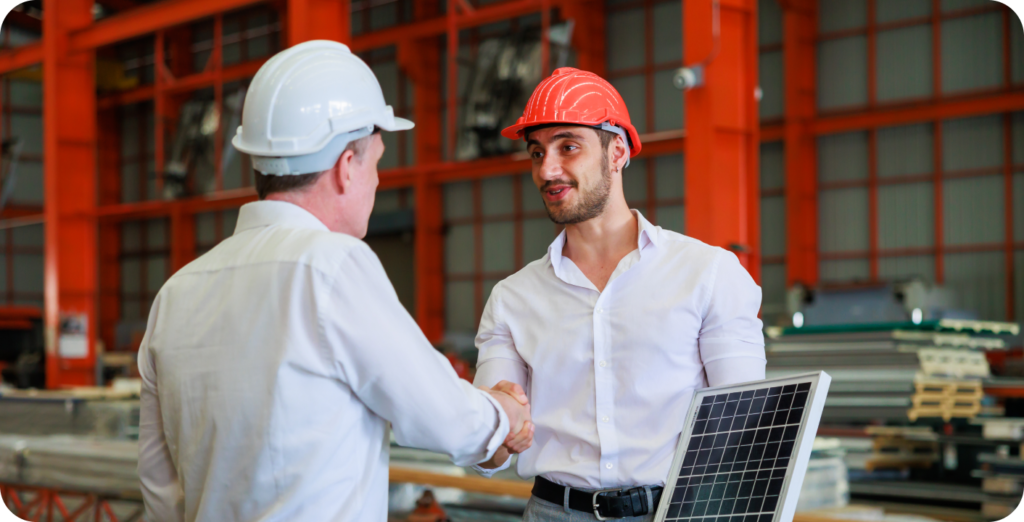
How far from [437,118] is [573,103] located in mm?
20639

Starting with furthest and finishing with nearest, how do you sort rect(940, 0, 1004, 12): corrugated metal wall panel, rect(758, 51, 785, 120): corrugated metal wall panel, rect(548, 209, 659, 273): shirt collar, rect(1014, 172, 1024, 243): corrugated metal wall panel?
rect(758, 51, 785, 120): corrugated metal wall panel → rect(940, 0, 1004, 12): corrugated metal wall panel → rect(1014, 172, 1024, 243): corrugated metal wall panel → rect(548, 209, 659, 273): shirt collar

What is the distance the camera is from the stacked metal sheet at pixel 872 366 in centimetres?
729

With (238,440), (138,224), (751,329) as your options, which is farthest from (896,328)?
(138,224)

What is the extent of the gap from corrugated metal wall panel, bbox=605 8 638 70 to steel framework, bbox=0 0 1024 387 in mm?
239

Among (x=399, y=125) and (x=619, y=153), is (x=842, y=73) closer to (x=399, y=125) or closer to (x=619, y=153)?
(x=619, y=153)

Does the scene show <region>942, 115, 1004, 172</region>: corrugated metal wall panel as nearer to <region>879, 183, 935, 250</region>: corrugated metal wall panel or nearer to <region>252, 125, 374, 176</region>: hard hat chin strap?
<region>879, 183, 935, 250</region>: corrugated metal wall panel

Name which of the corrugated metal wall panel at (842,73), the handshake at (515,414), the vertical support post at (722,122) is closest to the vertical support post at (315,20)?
the vertical support post at (722,122)

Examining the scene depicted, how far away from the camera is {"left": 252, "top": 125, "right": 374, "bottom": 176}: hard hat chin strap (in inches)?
79.3

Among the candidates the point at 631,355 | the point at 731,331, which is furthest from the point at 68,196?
the point at 731,331

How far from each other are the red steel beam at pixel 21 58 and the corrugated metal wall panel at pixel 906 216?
17.9 metres

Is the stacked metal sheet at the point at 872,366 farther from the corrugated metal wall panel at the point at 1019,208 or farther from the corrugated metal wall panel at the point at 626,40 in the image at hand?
the corrugated metal wall panel at the point at 626,40

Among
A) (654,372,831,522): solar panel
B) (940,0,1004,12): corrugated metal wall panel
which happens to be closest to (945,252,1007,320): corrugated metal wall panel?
(940,0,1004,12): corrugated metal wall panel

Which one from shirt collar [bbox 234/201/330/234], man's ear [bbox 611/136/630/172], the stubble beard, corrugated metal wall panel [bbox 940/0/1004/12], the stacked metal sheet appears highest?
corrugated metal wall panel [bbox 940/0/1004/12]

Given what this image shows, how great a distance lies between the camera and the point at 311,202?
80.4 inches
